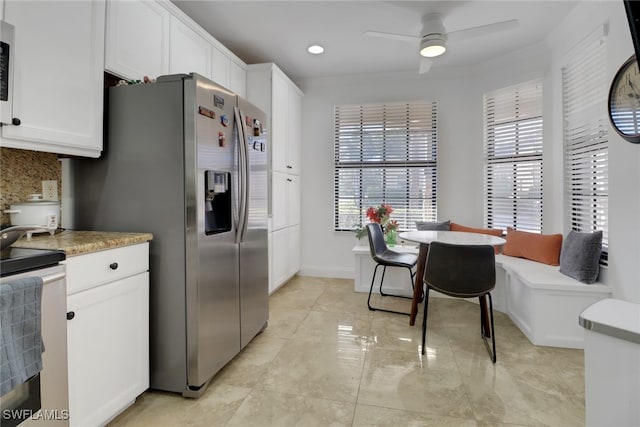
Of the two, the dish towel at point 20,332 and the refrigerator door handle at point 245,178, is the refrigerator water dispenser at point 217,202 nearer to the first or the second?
the refrigerator door handle at point 245,178

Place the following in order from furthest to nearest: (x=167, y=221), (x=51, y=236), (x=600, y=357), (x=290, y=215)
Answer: (x=290, y=215) < (x=167, y=221) < (x=51, y=236) < (x=600, y=357)

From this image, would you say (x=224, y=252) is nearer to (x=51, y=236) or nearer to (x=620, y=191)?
(x=51, y=236)

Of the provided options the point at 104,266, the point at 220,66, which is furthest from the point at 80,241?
the point at 220,66

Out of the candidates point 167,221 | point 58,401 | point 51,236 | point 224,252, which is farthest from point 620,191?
point 51,236

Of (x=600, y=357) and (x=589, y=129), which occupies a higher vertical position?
(x=589, y=129)

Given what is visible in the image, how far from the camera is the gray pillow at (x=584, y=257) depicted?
2346mm

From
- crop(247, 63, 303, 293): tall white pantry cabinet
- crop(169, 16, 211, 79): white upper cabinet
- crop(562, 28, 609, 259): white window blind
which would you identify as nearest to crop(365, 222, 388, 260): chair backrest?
crop(247, 63, 303, 293): tall white pantry cabinet

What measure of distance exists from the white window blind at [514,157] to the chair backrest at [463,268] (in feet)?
5.68

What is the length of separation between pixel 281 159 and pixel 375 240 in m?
1.47

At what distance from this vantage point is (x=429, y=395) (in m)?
1.78

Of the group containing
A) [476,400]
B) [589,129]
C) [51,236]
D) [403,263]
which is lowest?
[476,400]

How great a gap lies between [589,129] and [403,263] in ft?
6.45

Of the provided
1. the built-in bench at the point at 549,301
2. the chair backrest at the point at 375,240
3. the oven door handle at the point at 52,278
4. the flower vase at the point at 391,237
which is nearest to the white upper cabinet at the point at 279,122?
the chair backrest at the point at 375,240

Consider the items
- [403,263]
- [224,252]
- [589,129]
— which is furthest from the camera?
[403,263]
